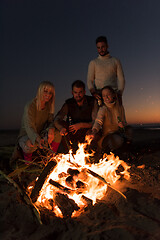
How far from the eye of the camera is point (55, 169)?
9.44 ft

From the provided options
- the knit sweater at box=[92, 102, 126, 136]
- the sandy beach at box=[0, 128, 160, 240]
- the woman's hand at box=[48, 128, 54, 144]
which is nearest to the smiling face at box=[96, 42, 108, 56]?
the knit sweater at box=[92, 102, 126, 136]

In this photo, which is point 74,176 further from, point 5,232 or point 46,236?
point 5,232

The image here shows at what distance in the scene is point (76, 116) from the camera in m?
4.71

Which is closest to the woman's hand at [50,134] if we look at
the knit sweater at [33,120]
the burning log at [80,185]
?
the knit sweater at [33,120]

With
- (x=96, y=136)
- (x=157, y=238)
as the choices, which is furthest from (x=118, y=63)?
(x=157, y=238)

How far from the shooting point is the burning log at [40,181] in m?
2.70

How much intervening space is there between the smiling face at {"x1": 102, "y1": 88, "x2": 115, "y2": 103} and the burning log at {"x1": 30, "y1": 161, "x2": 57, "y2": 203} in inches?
80.3

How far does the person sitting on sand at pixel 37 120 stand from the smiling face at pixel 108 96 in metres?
1.05

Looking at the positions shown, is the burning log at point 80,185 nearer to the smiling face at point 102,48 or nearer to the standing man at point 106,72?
the standing man at point 106,72

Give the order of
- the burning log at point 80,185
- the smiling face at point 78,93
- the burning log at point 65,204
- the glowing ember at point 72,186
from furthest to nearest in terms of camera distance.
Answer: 1. the smiling face at point 78,93
2. the burning log at point 80,185
3. the glowing ember at point 72,186
4. the burning log at point 65,204

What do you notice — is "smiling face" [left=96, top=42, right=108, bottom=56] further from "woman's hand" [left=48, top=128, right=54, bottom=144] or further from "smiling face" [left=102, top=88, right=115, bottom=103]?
"woman's hand" [left=48, top=128, right=54, bottom=144]

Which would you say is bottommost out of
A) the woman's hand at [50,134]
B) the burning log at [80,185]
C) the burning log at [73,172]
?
the burning log at [80,185]

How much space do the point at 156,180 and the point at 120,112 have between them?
5.71 ft

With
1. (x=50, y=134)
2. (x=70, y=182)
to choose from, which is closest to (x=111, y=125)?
(x=50, y=134)
